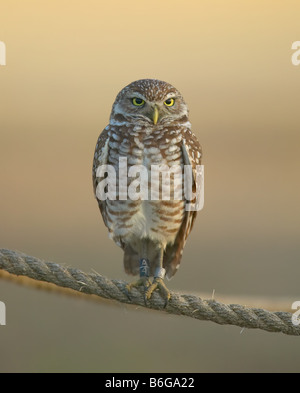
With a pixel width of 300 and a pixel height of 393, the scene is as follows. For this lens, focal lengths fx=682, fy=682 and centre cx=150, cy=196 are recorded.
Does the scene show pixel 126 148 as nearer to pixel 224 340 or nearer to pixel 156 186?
pixel 156 186

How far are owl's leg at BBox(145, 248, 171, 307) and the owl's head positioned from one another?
1.72 feet

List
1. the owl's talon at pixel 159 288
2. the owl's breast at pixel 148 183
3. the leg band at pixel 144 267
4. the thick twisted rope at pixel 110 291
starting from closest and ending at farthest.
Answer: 1. the thick twisted rope at pixel 110 291
2. the owl's talon at pixel 159 288
3. the owl's breast at pixel 148 183
4. the leg band at pixel 144 267

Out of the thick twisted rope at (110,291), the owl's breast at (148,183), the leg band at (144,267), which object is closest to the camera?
the thick twisted rope at (110,291)

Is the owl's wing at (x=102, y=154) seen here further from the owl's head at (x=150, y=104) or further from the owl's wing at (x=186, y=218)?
the owl's wing at (x=186, y=218)

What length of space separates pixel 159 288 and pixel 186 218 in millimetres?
330

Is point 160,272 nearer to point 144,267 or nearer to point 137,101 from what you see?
point 144,267

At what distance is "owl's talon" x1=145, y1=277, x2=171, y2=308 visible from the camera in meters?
2.33

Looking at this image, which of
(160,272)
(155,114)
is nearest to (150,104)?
(155,114)

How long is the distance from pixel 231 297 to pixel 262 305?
106mm

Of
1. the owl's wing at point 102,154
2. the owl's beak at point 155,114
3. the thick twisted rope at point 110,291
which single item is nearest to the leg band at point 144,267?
the owl's wing at point 102,154

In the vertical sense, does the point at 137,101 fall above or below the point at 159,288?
above

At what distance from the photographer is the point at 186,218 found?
8.64 feet

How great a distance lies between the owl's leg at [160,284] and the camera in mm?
2343

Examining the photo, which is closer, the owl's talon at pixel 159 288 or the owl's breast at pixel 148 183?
the owl's talon at pixel 159 288
